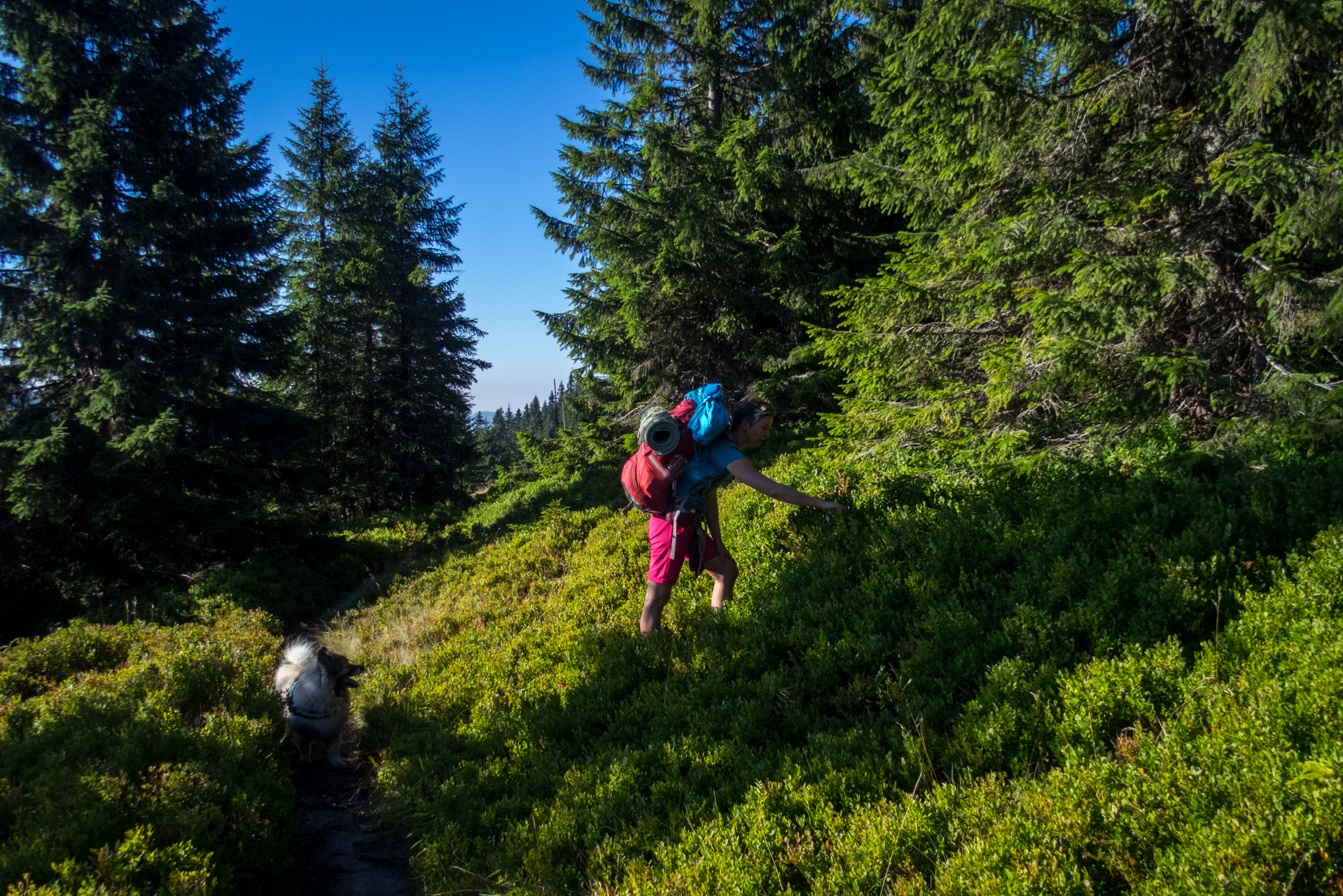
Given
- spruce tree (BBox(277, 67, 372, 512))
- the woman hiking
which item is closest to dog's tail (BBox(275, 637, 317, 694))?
the woman hiking

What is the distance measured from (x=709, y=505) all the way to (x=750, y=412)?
994mm

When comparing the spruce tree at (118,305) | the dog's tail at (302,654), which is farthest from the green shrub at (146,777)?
the spruce tree at (118,305)

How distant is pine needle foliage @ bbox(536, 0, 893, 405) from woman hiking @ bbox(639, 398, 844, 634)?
6274 millimetres

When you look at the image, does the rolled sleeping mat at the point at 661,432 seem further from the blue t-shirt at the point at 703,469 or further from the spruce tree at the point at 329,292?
the spruce tree at the point at 329,292

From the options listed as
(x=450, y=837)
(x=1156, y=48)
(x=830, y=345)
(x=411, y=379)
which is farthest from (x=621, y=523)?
(x=411, y=379)

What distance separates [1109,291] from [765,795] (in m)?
5.29

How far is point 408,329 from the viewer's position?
23.1 metres

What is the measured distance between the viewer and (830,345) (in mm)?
8008

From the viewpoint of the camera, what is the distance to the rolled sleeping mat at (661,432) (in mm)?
5020

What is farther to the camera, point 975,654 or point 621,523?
point 621,523

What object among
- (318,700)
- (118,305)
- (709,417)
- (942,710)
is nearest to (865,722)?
(942,710)

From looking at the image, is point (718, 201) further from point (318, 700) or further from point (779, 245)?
point (318, 700)

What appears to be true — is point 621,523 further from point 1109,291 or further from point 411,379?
point 411,379

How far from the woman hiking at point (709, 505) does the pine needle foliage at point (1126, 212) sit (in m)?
2.63
